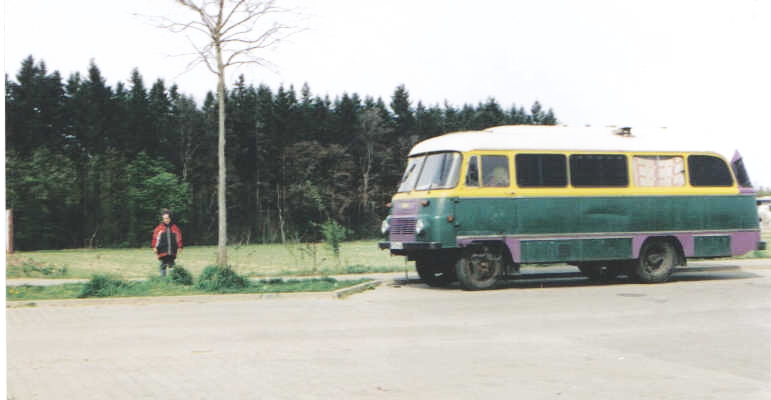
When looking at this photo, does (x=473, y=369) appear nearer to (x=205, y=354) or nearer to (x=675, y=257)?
(x=205, y=354)

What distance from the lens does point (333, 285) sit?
16.5 m

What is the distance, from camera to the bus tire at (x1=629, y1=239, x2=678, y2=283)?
17.8 m

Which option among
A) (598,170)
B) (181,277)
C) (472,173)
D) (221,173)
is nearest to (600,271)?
(598,170)

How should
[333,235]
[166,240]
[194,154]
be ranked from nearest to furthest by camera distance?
[166,240], [333,235], [194,154]

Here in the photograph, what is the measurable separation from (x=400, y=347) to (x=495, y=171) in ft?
26.0

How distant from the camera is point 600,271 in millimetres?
19625

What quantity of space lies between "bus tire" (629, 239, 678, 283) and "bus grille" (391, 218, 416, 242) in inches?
201

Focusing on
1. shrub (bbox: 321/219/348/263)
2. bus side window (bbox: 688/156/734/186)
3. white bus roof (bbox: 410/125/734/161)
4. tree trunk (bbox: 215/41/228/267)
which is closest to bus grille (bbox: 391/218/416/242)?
white bus roof (bbox: 410/125/734/161)

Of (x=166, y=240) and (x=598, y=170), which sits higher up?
(x=598, y=170)

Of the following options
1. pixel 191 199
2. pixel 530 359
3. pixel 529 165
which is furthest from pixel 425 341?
pixel 191 199

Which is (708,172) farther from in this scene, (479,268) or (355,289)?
(355,289)

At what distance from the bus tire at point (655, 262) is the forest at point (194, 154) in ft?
92.7

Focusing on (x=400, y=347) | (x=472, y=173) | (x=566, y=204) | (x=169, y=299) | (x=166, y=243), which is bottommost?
(x=400, y=347)

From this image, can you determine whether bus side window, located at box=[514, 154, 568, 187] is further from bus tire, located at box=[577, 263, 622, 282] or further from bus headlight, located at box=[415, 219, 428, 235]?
bus tire, located at box=[577, 263, 622, 282]
